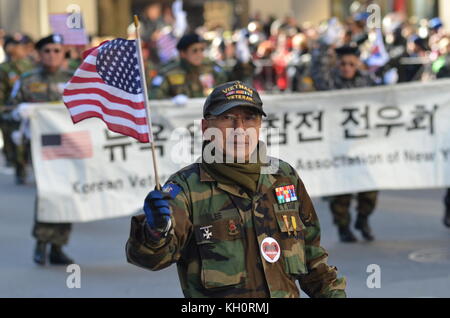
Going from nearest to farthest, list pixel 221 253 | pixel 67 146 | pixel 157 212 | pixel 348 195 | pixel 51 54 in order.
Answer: pixel 157 212 < pixel 221 253 < pixel 67 146 < pixel 348 195 < pixel 51 54

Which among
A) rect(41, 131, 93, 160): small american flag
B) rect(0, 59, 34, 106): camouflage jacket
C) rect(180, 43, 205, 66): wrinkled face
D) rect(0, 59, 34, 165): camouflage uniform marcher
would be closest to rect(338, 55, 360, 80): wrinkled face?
rect(180, 43, 205, 66): wrinkled face

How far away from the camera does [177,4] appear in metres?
23.6

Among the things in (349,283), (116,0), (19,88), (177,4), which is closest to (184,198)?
(349,283)

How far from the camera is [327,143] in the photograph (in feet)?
32.8

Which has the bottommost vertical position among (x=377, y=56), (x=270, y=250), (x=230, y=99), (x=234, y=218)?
(x=270, y=250)

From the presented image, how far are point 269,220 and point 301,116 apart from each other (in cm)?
597

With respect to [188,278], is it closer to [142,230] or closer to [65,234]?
[142,230]

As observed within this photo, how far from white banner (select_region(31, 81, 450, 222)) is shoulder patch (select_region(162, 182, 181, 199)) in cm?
537

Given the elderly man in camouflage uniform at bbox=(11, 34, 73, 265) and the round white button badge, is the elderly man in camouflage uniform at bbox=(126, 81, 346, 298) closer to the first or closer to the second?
the round white button badge

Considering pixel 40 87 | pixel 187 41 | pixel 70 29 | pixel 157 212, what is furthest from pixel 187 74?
pixel 157 212

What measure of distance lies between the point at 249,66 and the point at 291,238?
296 inches

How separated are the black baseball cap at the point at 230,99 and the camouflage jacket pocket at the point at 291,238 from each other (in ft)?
1.23

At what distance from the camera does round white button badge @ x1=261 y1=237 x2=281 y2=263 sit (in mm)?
3986

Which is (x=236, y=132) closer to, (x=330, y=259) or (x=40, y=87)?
(x=330, y=259)
